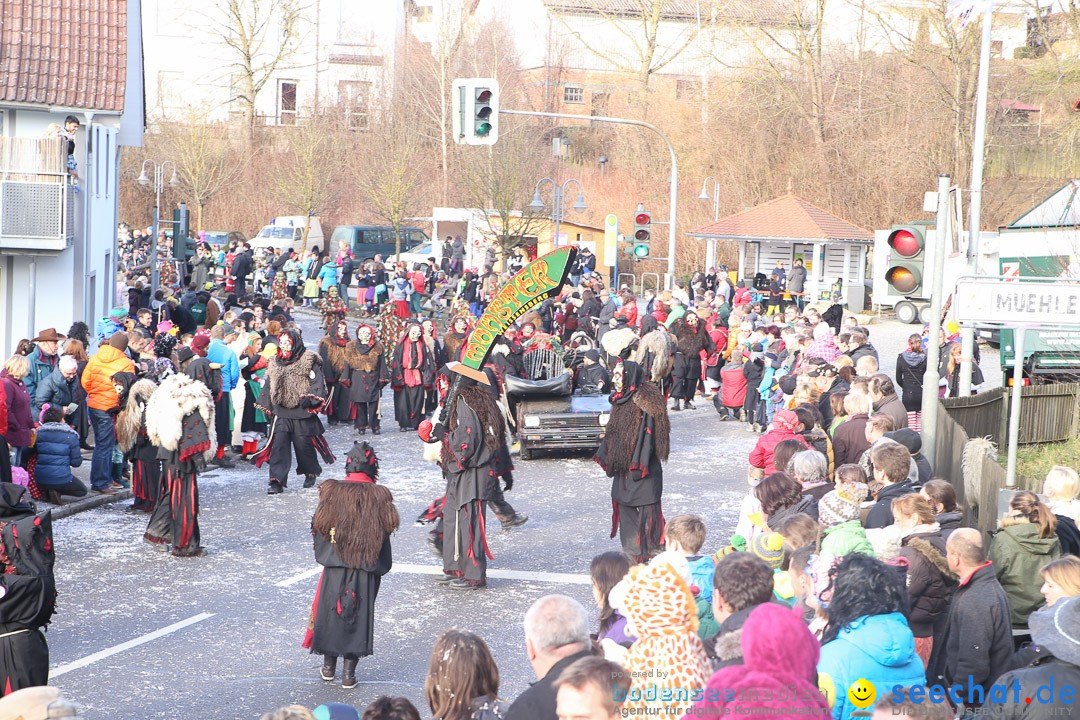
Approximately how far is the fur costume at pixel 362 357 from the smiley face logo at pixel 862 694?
1330cm

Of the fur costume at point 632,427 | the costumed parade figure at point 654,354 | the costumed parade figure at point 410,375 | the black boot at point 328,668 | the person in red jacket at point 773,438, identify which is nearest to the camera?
the black boot at point 328,668

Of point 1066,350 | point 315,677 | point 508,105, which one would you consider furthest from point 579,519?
point 508,105

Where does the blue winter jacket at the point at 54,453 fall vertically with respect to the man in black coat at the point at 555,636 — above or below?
below

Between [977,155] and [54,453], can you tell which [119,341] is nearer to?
[54,453]

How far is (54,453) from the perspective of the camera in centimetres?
1305

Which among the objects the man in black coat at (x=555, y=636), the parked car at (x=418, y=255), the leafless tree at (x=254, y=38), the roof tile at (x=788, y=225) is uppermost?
the leafless tree at (x=254, y=38)

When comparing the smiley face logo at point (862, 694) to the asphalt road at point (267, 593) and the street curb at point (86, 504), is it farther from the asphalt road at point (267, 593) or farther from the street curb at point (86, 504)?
the street curb at point (86, 504)

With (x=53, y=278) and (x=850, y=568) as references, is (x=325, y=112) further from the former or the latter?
(x=850, y=568)

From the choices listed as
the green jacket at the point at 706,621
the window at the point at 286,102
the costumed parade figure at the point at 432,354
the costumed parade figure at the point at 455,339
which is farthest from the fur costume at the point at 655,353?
the window at the point at 286,102

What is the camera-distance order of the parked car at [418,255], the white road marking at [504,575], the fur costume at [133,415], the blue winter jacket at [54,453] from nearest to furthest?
1. the white road marking at [504,575]
2. the fur costume at [133,415]
3. the blue winter jacket at [54,453]
4. the parked car at [418,255]

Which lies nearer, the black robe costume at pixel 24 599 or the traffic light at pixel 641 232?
the black robe costume at pixel 24 599

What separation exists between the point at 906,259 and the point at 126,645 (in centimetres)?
717

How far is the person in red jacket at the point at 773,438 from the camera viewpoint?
1047 cm

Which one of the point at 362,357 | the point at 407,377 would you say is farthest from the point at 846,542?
the point at 407,377
